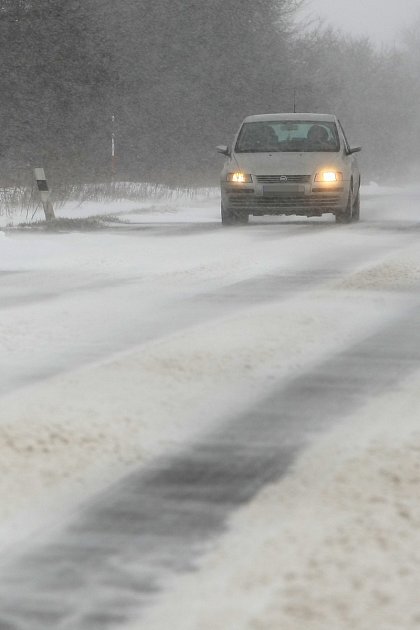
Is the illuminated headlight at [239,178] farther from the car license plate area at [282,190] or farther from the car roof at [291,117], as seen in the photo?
the car roof at [291,117]

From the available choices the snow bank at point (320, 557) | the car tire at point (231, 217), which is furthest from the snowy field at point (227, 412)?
the car tire at point (231, 217)

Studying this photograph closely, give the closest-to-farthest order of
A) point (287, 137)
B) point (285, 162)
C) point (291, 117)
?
1. point (285, 162)
2. point (287, 137)
3. point (291, 117)

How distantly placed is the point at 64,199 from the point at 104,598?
22.6 meters

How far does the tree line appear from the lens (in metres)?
35.5

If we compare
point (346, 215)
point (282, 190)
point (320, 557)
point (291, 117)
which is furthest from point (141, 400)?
point (291, 117)

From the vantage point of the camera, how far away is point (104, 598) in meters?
3.12

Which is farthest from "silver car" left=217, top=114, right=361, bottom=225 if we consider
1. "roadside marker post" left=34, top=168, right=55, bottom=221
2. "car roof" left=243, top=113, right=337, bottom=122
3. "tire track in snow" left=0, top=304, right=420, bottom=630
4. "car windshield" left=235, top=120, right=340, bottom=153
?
"tire track in snow" left=0, top=304, right=420, bottom=630

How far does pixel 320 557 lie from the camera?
11.2 ft

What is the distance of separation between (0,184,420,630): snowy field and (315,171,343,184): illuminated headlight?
6.70 metres

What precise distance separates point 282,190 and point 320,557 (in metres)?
16.7

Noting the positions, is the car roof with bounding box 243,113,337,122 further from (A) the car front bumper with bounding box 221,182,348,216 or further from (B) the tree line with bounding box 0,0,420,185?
(B) the tree line with bounding box 0,0,420,185

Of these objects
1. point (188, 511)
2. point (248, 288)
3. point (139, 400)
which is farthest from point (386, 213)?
point (188, 511)

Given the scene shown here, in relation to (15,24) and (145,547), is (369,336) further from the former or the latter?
(15,24)

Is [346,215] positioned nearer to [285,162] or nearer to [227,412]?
[285,162]
